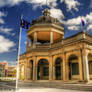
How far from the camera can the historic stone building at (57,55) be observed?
21047mm

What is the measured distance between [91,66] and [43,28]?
48.2 feet

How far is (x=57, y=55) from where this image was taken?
2692cm

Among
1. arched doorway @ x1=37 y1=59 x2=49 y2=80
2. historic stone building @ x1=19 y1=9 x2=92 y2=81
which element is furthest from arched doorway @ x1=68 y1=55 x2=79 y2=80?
arched doorway @ x1=37 y1=59 x2=49 y2=80

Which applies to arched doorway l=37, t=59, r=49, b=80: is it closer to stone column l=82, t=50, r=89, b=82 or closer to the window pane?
the window pane

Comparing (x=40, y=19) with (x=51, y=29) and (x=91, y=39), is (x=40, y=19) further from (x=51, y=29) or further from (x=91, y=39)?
(x=91, y=39)

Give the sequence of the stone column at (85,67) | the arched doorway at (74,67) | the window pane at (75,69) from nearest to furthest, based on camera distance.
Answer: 1. the stone column at (85,67)
2. the window pane at (75,69)
3. the arched doorway at (74,67)

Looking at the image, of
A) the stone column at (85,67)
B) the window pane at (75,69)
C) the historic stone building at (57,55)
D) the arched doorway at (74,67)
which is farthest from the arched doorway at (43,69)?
the stone column at (85,67)

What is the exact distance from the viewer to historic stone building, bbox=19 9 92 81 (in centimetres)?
2105

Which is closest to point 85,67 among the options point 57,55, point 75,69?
point 75,69

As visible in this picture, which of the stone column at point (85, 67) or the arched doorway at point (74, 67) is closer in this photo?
the stone column at point (85, 67)

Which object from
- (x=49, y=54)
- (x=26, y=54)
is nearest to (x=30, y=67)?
(x=26, y=54)

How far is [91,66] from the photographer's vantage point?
26.5 metres

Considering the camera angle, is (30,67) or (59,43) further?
(30,67)

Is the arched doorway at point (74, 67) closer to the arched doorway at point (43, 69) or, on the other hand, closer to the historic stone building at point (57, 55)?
the historic stone building at point (57, 55)
